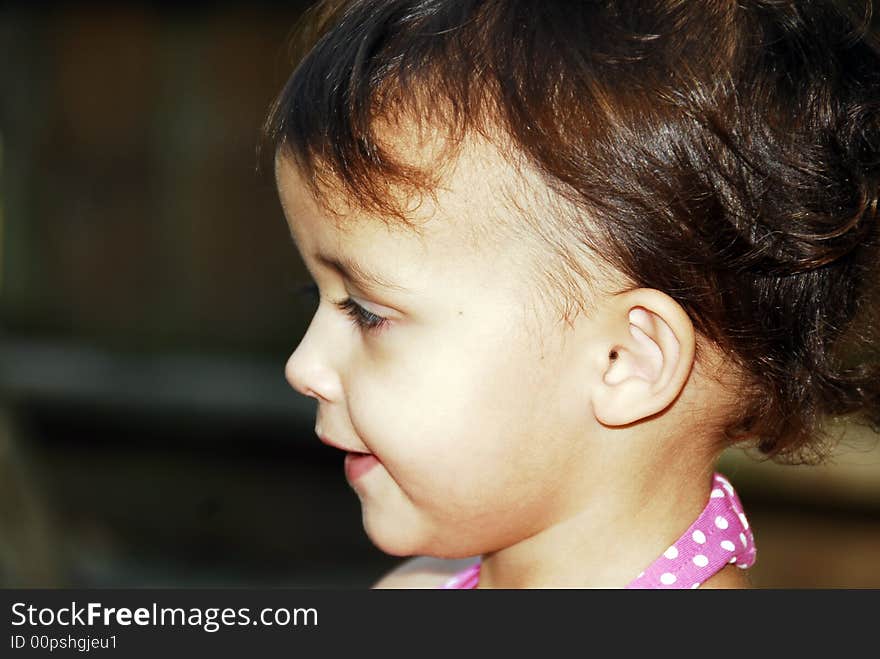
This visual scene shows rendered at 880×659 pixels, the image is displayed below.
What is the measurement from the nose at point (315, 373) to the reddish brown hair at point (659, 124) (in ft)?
0.63

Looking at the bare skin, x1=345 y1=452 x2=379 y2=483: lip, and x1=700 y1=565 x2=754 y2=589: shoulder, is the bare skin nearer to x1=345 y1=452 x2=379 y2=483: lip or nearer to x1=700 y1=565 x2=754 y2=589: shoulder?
x1=345 y1=452 x2=379 y2=483: lip

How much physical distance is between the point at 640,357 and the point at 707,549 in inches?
9.3

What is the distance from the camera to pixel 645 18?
1178 millimetres

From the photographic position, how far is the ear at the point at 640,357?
1.21 m

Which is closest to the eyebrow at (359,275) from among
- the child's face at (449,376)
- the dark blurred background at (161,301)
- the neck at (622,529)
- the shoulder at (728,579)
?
the child's face at (449,376)

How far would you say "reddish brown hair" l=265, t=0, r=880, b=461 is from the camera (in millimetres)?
1157

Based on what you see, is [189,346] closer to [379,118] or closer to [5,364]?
[5,364]

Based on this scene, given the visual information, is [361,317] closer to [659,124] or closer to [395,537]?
[395,537]

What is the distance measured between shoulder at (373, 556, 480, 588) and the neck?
329mm

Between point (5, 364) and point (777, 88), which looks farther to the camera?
point (5, 364)

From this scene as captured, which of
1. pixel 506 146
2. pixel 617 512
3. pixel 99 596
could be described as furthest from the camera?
pixel 99 596

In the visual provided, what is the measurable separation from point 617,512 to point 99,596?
0.63m

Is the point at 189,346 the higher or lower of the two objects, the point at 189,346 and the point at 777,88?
the higher

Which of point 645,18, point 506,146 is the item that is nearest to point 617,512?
point 506,146
